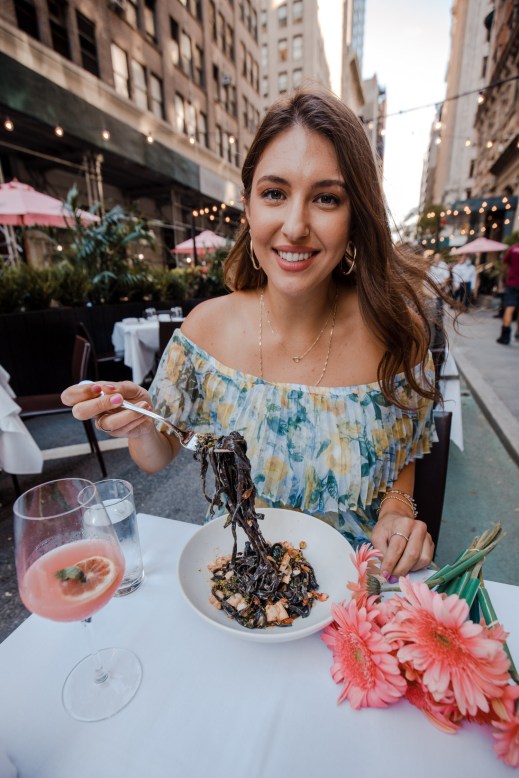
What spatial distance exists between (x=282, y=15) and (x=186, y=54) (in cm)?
2552

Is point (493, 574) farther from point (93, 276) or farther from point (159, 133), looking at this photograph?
point (159, 133)

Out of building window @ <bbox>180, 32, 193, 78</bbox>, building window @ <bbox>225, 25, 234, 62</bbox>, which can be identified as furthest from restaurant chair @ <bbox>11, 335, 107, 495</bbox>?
building window @ <bbox>225, 25, 234, 62</bbox>

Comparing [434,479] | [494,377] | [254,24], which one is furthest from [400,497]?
[254,24]

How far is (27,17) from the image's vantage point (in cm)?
940

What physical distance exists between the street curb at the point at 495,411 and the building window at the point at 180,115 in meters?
16.5

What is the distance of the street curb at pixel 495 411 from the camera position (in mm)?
3754

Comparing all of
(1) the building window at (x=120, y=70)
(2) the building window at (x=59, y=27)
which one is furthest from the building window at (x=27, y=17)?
(1) the building window at (x=120, y=70)

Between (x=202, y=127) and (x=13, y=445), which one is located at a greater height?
(x=202, y=127)

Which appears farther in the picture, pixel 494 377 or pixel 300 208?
pixel 494 377

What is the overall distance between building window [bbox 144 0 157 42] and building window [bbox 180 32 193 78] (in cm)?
209

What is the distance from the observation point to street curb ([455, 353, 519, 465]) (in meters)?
3.75

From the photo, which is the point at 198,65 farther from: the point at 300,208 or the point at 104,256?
the point at 300,208

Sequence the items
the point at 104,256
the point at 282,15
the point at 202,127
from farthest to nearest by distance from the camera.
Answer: the point at 282,15, the point at 202,127, the point at 104,256

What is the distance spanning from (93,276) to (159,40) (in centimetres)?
1436
